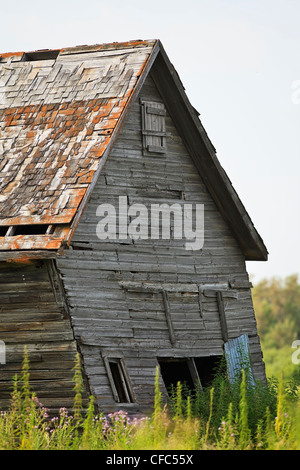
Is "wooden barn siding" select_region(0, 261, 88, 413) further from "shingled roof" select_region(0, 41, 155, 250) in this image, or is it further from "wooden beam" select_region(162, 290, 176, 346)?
"wooden beam" select_region(162, 290, 176, 346)

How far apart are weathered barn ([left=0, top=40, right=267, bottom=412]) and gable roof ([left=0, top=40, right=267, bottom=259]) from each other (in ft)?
0.09

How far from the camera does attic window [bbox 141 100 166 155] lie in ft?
65.2

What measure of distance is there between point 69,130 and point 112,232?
211cm

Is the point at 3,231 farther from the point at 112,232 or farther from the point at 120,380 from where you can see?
the point at 120,380

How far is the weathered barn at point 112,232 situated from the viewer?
17.2 m

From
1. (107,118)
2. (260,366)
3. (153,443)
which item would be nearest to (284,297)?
(260,366)

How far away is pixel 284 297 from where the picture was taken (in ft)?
228

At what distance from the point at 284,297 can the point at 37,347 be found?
176 feet

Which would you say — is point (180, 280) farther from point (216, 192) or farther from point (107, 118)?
point (107, 118)

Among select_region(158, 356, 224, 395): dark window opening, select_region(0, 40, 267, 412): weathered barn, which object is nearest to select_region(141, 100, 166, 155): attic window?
select_region(0, 40, 267, 412): weathered barn

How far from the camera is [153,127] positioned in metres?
20.1
